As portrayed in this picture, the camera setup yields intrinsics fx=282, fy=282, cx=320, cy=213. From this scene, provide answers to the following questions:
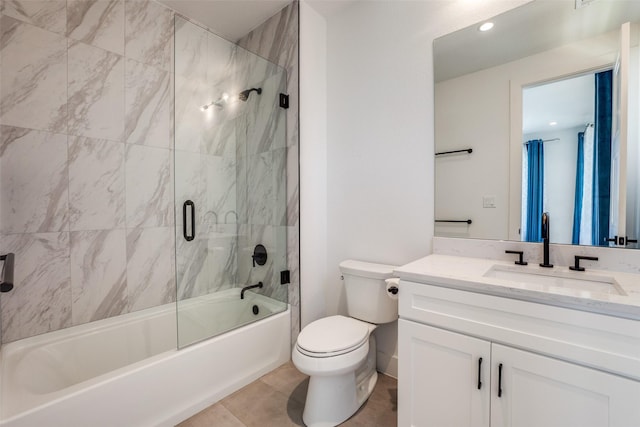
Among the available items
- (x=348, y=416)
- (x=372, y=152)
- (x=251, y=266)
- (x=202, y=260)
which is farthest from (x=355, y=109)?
(x=348, y=416)

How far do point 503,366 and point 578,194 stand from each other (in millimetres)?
887

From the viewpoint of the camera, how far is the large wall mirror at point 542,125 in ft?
4.08

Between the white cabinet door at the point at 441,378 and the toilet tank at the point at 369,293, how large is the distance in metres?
0.44

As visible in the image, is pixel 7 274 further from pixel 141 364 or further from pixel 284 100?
pixel 284 100

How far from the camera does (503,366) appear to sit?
1.05 m

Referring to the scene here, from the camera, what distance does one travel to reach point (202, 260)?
217 cm

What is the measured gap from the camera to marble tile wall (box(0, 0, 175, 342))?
1573 mm

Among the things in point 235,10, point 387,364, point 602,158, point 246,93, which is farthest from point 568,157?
point 235,10

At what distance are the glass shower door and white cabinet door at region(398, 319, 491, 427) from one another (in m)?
1.12

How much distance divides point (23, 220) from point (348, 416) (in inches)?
83.5

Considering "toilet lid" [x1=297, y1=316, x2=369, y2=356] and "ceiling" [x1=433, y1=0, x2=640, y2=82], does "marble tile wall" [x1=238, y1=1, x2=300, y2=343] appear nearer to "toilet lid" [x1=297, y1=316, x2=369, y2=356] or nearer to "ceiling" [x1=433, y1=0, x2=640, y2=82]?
"toilet lid" [x1=297, y1=316, x2=369, y2=356]

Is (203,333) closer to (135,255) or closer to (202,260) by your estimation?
(202,260)

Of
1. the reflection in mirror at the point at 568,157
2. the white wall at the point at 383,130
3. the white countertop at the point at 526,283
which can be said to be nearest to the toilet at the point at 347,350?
the white wall at the point at 383,130

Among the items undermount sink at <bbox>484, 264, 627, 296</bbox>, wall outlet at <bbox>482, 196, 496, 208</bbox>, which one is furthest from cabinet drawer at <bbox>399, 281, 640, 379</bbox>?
wall outlet at <bbox>482, 196, 496, 208</bbox>
